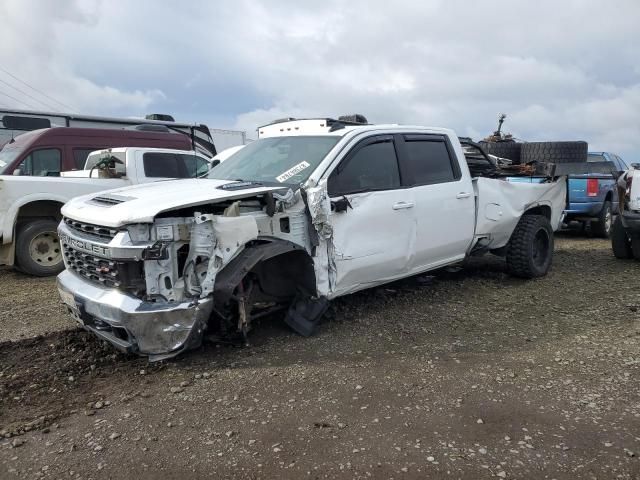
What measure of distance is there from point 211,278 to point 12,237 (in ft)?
15.8

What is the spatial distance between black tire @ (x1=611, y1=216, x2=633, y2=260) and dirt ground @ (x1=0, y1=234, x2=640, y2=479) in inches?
118

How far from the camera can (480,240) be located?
→ 6020 millimetres

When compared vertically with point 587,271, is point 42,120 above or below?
above

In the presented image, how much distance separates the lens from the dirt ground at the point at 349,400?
2738 millimetres

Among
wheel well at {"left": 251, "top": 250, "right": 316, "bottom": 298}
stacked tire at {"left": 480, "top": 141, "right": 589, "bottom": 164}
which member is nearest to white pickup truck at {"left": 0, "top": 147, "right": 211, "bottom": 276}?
wheel well at {"left": 251, "top": 250, "right": 316, "bottom": 298}

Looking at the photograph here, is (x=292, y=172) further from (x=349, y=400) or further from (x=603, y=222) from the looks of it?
(x=603, y=222)

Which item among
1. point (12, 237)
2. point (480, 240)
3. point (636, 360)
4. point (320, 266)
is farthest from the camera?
point (12, 237)

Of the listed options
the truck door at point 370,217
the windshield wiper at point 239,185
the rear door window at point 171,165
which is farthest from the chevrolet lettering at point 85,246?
the rear door window at point 171,165

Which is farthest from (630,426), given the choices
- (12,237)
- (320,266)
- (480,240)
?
(12,237)

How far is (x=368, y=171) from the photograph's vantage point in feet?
15.6

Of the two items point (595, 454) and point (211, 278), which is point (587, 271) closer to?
point (595, 454)

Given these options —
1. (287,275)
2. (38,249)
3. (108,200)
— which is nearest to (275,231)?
(287,275)

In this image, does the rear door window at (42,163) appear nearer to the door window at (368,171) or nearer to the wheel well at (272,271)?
the wheel well at (272,271)

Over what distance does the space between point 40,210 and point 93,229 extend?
14.4 feet
